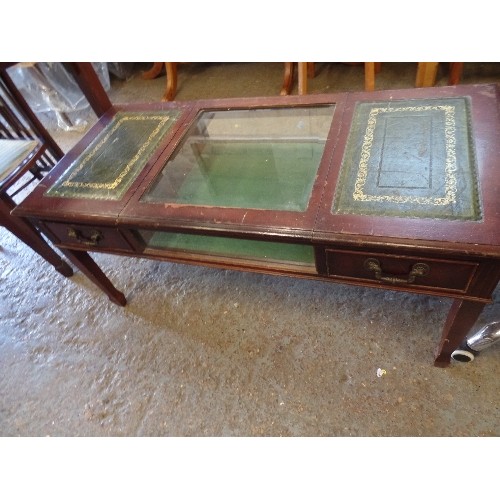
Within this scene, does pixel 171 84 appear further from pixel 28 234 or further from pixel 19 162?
pixel 28 234

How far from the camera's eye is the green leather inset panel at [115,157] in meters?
1.14

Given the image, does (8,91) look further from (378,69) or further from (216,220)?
(378,69)

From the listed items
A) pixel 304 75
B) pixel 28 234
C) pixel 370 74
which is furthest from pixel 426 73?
pixel 28 234

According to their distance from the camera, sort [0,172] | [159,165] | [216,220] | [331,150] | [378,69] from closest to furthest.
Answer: [216,220]
[331,150]
[159,165]
[0,172]
[378,69]

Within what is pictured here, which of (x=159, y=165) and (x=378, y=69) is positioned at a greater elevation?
(x=159, y=165)

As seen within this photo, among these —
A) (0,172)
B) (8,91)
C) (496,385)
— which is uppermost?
(8,91)

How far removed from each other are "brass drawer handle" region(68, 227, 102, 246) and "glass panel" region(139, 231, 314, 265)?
132 millimetres

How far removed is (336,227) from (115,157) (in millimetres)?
825

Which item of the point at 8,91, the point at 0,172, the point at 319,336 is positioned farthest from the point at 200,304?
the point at 8,91

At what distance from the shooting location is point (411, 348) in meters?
1.25

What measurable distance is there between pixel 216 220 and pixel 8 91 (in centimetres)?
133

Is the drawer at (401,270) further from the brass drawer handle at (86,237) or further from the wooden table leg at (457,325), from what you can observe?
the brass drawer handle at (86,237)

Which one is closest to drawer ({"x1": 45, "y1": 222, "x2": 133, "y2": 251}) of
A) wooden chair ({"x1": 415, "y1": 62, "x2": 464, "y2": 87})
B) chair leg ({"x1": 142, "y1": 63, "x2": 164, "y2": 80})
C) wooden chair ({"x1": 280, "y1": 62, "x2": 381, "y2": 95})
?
wooden chair ({"x1": 280, "y1": 62, "x2": 381, "y2": 95})

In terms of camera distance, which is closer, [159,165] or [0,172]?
[159,165]
